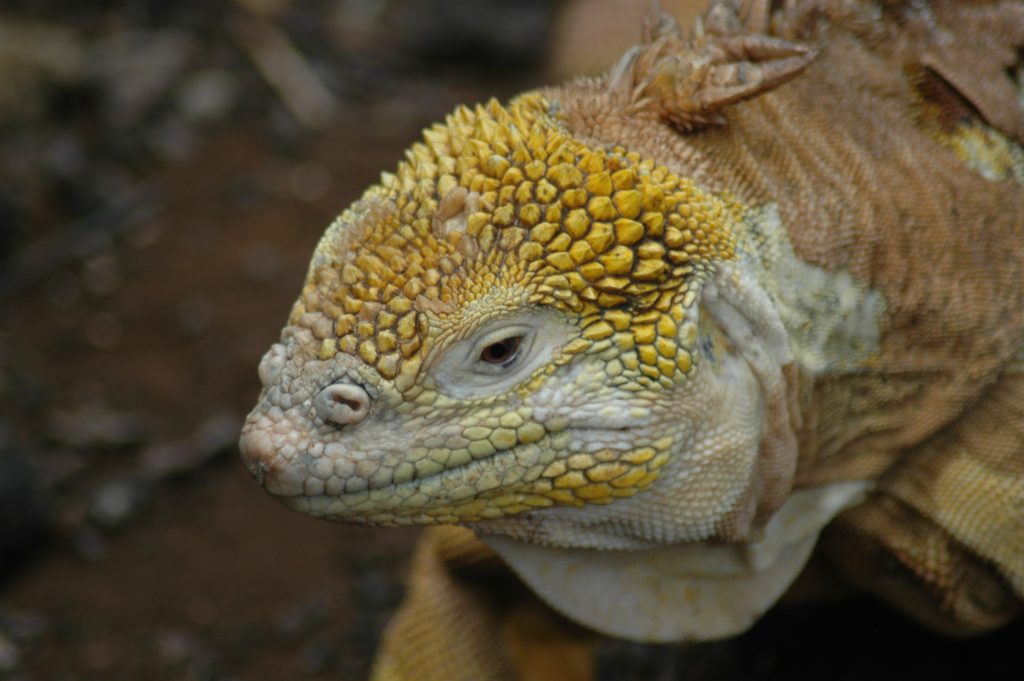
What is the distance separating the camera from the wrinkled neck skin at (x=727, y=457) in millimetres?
2760

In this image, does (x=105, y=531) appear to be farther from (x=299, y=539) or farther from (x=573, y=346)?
(x=573, y=346)

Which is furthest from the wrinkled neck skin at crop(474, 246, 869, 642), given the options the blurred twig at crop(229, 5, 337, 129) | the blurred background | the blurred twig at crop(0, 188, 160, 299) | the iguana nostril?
the blurred twig at crop(229, 5, 337, 129)

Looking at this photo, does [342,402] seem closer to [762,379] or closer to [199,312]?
[762,379]

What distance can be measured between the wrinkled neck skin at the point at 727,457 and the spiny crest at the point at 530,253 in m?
0.11

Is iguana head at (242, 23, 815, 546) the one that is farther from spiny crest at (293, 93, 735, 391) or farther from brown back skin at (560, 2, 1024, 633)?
brown back skin at (560, 2, 1024, 633)

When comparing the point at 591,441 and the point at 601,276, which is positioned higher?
the point at 601,276

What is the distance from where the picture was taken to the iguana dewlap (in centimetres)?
262

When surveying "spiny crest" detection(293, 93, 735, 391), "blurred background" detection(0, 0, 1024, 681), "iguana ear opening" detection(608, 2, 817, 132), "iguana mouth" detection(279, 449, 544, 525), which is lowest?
"iguana mouth" detection(279, 449, 544, 525)

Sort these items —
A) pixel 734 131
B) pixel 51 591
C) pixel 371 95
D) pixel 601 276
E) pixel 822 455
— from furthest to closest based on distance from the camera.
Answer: pixel 371 95 < pixel 51 591 < pixel 822 455 < pixel 734 131 < pixel 601 276

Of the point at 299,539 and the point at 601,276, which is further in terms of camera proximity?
the point at 299,539

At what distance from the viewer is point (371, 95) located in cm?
829

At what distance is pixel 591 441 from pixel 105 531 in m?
3.50

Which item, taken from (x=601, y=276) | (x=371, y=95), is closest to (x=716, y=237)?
(x=601, y=276)

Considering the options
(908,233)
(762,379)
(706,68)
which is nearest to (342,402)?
(762,379)
